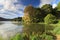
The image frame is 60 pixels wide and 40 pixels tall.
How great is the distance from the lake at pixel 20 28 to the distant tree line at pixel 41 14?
0.10 meters

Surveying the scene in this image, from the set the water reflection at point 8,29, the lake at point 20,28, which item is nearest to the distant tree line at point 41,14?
the lake at point 20,28

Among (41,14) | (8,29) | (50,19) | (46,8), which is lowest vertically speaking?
(8,29)

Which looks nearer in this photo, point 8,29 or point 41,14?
point 8,29

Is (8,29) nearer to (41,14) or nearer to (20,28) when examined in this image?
(20,28)

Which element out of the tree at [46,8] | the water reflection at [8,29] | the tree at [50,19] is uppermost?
the tree at [46,8]

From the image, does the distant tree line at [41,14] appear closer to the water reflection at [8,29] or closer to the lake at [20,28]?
the lake at [20,28]

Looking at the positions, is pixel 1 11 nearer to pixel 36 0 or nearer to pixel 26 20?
pixel 26 20

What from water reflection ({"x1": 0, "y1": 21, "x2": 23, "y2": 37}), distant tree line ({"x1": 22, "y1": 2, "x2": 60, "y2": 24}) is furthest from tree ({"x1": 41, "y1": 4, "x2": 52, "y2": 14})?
water reflection ({"x1": 0, "y1": 21, "x2": 23, "y2": 37})

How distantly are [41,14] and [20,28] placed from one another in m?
0.52

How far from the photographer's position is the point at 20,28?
309 centimetres

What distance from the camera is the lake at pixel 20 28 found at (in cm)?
304

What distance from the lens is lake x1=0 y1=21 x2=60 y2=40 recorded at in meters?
3.04

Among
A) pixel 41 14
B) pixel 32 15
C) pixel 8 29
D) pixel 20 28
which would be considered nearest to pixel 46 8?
pixel 41 14

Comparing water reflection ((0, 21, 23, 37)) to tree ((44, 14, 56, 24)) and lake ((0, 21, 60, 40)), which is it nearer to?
lake ((0, 21, 60, 40))
